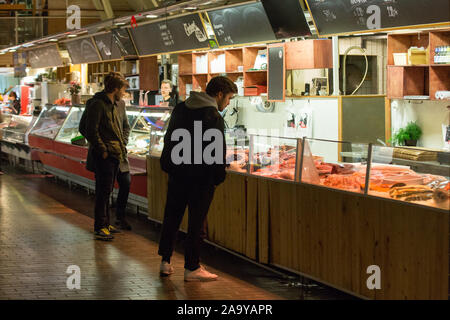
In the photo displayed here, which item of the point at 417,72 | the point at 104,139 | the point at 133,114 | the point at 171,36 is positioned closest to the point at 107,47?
the point at 171,36

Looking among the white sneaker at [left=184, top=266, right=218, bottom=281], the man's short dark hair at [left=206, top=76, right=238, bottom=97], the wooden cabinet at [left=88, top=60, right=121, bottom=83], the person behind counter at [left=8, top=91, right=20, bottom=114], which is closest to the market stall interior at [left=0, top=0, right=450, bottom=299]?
the white sneaker at [left=184, top=266, right=218, bottom=281]

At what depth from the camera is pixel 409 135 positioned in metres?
8.82

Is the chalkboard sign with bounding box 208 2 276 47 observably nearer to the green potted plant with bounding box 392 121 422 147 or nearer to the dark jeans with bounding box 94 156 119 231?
the green potted plant with bounding box 392 121 422 147

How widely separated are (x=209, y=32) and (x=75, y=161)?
9.97 ft

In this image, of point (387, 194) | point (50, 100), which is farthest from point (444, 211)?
point (50, 100)

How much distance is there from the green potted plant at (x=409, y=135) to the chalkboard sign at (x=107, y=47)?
6697 millimetres

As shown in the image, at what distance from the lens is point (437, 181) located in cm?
487

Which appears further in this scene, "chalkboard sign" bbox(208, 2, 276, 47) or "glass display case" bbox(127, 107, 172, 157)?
"chalkboard sign" bbox(208, 2, 276, 47)

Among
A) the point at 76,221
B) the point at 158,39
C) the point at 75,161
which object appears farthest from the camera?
the point at 158,39

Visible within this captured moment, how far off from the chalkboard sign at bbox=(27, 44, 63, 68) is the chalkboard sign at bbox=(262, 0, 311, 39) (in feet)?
32.8

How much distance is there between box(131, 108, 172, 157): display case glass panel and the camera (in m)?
8.59

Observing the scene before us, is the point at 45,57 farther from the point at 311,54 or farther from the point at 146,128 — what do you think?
the point at 311,54

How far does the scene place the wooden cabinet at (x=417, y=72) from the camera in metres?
8.28
